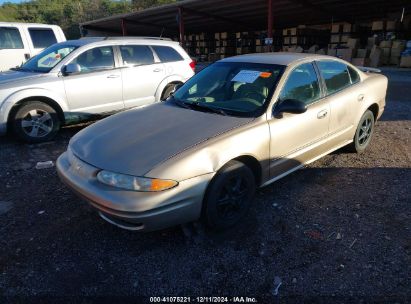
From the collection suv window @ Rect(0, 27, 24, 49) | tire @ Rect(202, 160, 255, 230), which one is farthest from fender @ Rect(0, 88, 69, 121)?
suv window @ Rect(0, 27, 24, 49)

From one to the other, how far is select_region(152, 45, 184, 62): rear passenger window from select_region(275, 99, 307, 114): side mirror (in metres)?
4.26

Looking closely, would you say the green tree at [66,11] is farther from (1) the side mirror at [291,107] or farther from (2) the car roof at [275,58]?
(1) the side mirror at [291,107]

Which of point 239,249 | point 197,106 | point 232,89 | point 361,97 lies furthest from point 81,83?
point 361,97

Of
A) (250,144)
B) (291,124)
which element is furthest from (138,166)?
(291,124)

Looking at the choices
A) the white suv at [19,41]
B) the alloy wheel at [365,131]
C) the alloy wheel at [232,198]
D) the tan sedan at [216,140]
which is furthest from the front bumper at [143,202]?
the white suv at [19,41]

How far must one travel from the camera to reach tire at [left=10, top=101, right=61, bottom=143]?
540cm

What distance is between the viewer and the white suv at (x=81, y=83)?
A: 5.41m

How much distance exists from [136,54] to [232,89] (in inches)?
140

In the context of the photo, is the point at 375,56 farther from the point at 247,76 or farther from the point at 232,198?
the point at 232,198

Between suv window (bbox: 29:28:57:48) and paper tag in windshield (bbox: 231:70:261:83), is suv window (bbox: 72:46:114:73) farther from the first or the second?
suv window (bbox: 29:28:57:48)

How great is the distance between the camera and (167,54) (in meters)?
7.15

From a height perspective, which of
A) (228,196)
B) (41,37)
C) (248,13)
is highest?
(248,13)

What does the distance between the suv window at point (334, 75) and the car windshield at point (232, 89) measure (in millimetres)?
792

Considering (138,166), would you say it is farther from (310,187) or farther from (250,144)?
(310,187)
